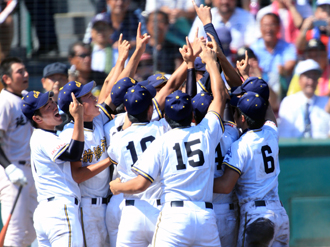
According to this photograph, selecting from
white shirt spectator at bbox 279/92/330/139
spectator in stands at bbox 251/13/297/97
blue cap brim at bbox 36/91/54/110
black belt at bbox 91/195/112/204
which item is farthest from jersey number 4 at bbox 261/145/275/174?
spectator in stands at bbox 251/13/297/97

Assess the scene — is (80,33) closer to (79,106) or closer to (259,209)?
(79,106)

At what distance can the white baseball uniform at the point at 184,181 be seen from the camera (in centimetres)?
302

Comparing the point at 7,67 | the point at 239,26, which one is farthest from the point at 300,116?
the point at 7,67

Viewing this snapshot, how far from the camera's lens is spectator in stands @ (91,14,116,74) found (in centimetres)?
620

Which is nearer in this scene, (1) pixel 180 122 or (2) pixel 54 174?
(1) pixel 180 122

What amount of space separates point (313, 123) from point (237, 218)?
2299mm

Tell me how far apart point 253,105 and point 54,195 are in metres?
1.73

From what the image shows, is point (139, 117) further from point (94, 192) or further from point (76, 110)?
point (94, 192)

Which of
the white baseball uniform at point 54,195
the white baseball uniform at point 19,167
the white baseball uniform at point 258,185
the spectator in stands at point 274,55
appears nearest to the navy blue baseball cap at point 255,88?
the white baseball uniform at point 258,185

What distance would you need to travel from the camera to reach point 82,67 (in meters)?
6.29

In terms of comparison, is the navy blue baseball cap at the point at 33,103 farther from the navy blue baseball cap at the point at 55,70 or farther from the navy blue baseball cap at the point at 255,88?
the navy blue baseball cap at the point at 55,70

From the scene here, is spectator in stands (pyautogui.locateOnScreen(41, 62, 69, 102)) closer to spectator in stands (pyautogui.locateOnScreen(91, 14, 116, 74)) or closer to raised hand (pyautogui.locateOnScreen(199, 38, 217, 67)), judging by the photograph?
spectator in stands (pyautogui.locateOnScreen(91, 14, 116, 74))

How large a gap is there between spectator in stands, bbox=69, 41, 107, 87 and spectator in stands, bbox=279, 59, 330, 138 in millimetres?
2551

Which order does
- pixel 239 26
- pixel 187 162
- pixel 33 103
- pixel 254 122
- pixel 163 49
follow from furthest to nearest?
1. pixel 239 26
2. pixel 163 49
3. pixel 33 103
4. pixel 254 122
5. pixel 187 162
